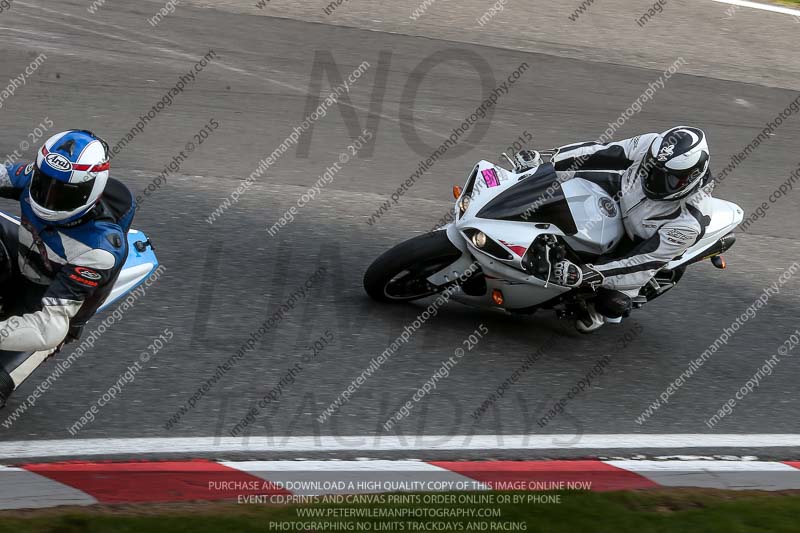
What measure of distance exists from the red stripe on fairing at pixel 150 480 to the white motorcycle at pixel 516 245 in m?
2.14

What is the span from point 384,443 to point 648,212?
2278mm

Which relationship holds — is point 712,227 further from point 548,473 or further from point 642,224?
point 548,473

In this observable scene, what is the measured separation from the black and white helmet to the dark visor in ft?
10.8

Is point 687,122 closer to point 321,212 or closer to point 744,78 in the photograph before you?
point 744,78

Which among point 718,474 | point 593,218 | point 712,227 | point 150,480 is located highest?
point 150,480

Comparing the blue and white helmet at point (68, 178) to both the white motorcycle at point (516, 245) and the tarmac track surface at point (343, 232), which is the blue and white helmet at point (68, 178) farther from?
the white motorcycle at point (516, 245)

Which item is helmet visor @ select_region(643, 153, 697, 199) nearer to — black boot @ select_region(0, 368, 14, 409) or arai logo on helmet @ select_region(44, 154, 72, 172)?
arai logo on helmet @ select_region(44, 154, 72, 172)

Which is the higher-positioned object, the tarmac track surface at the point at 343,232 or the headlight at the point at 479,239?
the headlight at the point at 479,239

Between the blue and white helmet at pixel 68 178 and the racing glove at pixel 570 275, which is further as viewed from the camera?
the racing glove at pixel 570 275

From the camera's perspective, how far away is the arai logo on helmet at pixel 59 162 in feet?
15.2

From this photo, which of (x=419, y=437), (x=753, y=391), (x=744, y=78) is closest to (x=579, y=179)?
(x=753, y=391)

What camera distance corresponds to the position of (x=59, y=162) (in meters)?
4.63

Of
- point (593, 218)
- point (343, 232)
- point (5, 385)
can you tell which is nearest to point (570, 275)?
point (593, 218)

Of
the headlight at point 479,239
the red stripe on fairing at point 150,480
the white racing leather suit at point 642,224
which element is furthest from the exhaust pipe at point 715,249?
the red stripe on fairing at point 150,480
